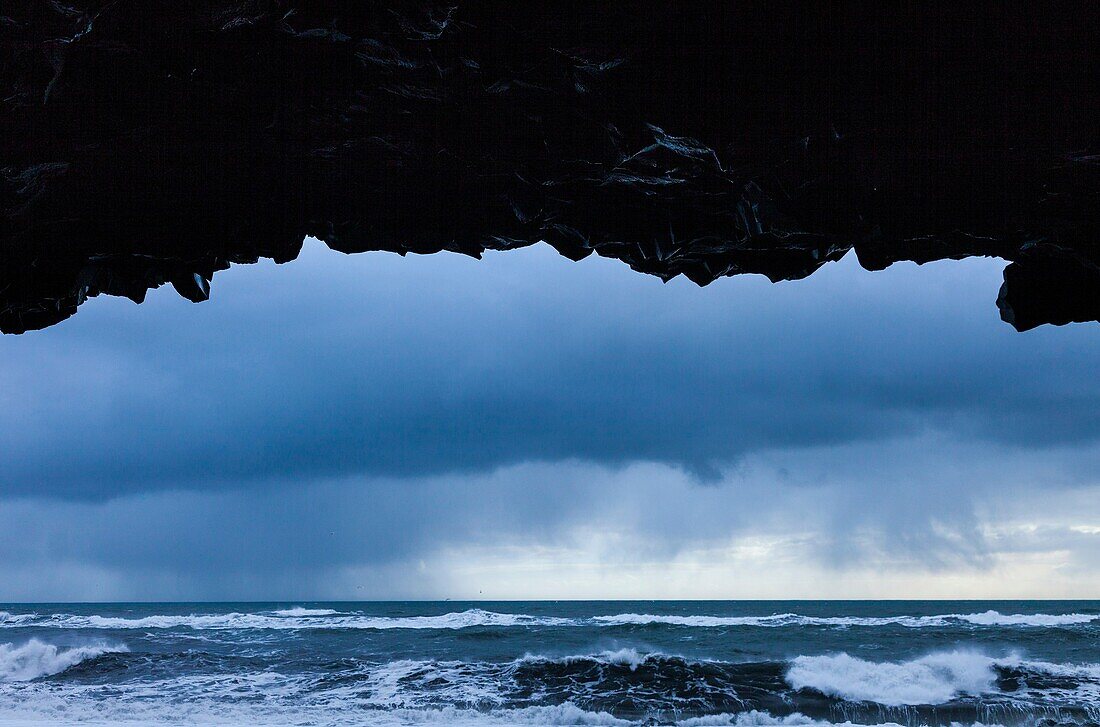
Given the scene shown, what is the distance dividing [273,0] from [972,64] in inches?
118

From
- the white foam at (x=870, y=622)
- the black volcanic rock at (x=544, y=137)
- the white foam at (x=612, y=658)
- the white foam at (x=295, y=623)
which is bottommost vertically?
the white foam at (x=295, y=623)

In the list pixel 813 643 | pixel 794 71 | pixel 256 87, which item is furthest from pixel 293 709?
pixel 813 643

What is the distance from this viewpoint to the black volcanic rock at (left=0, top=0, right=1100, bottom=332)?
3293 mm

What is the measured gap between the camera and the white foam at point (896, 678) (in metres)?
17.3

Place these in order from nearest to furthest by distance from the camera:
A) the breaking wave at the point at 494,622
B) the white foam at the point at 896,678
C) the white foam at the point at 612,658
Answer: the white foam at the point at 896,678 → the white foam at the point at 612,658 → the breaking wave at the point at 494,622

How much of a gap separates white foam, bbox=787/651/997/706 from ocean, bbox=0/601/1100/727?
69 mm

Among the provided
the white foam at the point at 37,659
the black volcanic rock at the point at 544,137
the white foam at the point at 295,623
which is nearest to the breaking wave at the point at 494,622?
the white foam at the point at 295,623

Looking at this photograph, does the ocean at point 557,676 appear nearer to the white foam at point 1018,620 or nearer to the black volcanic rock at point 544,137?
the white foam at point 1018,620

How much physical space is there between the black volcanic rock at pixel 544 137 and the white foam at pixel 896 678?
15.0 meters

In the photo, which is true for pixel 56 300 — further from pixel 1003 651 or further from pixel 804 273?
pixel 1003 651

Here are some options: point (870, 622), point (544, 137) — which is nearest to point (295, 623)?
point (870, 622)

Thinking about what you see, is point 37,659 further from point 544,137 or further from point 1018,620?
point 1018,620

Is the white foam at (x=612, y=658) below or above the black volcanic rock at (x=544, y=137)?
below

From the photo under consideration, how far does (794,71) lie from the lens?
11.5ft
